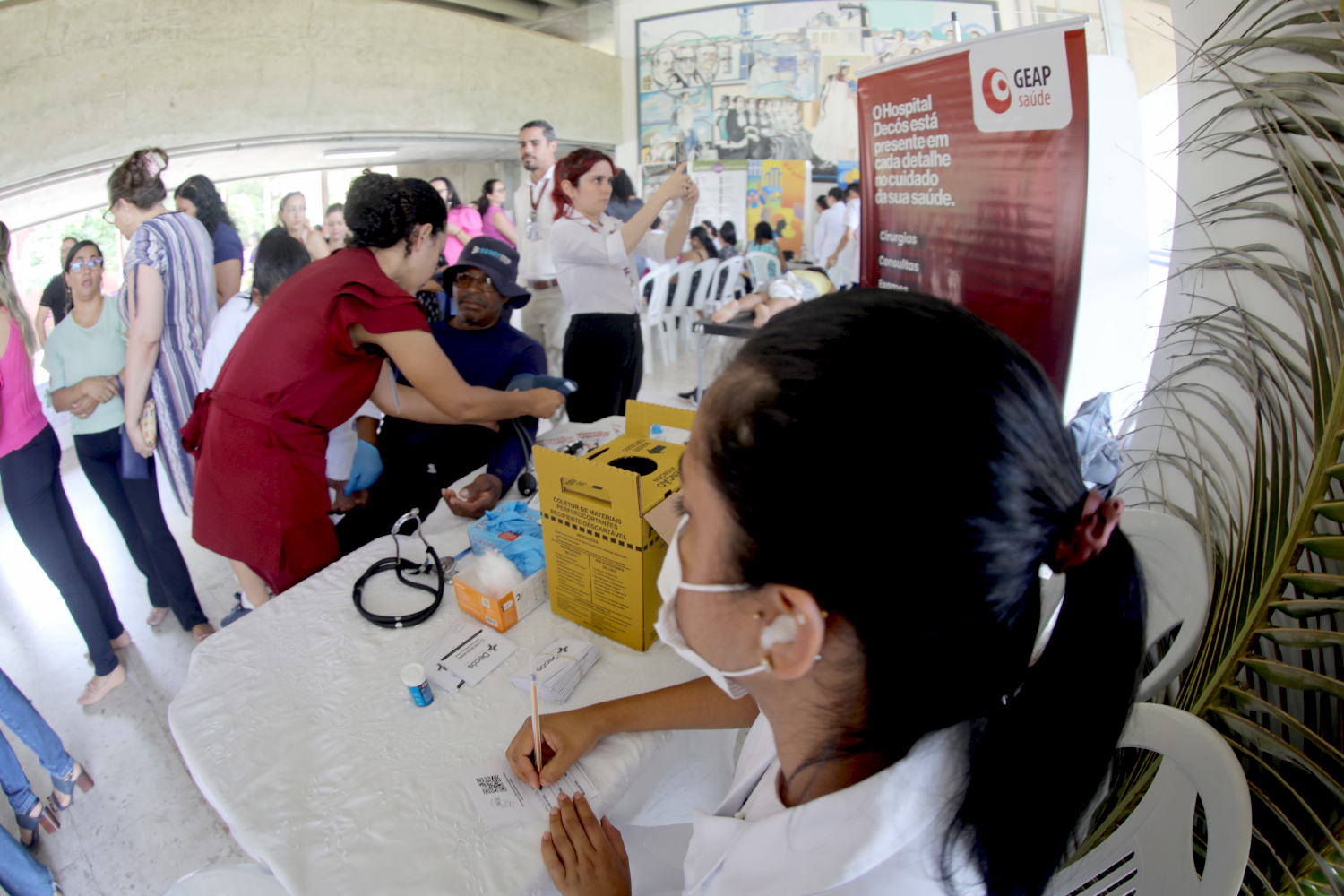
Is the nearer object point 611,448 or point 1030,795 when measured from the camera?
point 1030,795

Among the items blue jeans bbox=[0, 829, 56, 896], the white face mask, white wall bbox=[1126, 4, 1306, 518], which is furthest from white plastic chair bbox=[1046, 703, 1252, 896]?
blue jeans bbox=[0, 829, 56, 896]

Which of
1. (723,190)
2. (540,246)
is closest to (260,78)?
(540,246)

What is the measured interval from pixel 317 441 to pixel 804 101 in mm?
7706

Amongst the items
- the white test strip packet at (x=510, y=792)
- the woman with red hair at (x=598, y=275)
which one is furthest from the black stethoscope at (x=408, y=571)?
the woman with red hair at (x=598, y=275)

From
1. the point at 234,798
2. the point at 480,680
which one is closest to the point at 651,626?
the point at 480,680

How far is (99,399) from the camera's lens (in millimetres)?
2105

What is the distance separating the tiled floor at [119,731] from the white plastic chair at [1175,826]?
2.56ft

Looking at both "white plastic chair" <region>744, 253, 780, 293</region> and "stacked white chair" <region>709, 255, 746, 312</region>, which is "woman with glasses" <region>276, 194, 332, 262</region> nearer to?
"stacked white chair" <region>709, 255, 746, 312</region>

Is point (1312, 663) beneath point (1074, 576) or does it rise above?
beneath

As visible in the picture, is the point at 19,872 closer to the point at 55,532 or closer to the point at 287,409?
the point at 55,532

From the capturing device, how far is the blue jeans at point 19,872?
1360 mm

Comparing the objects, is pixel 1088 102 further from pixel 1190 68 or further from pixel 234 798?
pixel 234 798

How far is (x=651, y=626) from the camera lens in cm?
119

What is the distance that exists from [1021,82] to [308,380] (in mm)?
2162
